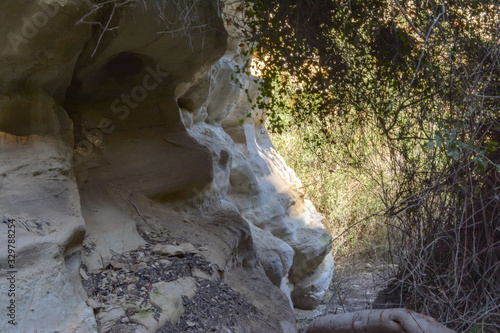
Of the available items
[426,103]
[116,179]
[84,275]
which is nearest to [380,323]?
[426,103]

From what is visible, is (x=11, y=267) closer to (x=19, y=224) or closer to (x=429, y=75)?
(x=19, y=224)

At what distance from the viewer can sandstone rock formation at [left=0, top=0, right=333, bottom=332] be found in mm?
2727

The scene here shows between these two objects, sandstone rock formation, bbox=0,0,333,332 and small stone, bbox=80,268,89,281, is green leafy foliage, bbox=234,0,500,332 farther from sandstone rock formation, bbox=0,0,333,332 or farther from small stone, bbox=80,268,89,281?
small stone, bbox=80,268,89,281

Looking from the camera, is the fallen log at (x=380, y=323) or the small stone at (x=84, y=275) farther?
the small stone at (x=84, y=275)

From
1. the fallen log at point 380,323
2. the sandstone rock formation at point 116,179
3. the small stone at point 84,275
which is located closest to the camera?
the sandstone rock formation at point 116,179

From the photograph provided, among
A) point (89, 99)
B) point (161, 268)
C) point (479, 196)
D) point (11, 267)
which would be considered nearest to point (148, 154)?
point (89, 99)

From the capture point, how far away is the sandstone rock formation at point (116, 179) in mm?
2727

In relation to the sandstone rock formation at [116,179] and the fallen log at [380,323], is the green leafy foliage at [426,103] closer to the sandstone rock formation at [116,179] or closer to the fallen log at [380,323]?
the fallen log at [380,323]

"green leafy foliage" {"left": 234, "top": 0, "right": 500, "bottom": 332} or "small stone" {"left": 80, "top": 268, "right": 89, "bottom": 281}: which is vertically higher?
"green leafy foliage" {"left": 234, "top": 0, "right": 500, "bottom": 332}

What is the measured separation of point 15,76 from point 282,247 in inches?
166

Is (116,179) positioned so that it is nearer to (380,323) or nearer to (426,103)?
(380,323)

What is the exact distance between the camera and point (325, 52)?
4293 millimetres

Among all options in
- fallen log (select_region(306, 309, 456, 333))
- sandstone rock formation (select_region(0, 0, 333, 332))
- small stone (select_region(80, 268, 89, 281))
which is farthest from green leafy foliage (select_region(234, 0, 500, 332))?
small stone (select_region(80, 268, 89, 281))

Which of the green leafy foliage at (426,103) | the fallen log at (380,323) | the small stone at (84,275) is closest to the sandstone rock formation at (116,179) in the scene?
the small stone at (84,275)
